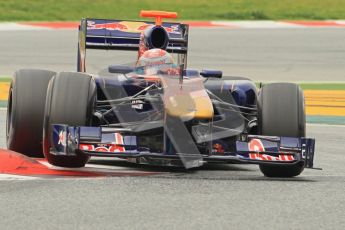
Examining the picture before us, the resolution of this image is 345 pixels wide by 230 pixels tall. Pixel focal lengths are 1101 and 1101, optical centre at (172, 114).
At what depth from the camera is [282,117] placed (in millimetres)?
8328

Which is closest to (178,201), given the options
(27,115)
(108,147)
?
(108,147)

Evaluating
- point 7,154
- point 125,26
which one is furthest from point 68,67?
point 7,154

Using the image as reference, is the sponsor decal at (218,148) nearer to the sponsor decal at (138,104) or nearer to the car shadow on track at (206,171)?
the car shadow on track at (206,171)

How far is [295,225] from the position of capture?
625 centimetres

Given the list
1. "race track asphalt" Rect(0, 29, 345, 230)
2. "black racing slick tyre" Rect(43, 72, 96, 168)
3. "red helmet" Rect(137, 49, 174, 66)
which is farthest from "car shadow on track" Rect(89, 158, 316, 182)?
"red helmet" Rect(137, 49, 174, 66)


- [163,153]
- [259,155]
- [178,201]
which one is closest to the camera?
[178,201]

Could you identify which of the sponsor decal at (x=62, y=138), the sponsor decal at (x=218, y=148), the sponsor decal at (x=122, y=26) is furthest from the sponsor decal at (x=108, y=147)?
the sponsor decal at (x=122, y=26)

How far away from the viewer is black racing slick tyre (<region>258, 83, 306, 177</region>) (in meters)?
8.28

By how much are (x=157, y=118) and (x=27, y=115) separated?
1226 millimetres

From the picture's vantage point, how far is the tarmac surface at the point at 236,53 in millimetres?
19094

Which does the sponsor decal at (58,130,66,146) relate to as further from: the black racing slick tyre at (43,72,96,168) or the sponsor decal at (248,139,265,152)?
the sponsor decal at (248,139,265,152)

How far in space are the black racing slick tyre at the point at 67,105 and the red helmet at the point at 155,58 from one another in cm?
128

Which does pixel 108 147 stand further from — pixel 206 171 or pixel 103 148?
pixel 206 171

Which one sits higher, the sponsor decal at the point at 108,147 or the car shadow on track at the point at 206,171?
the sponsor decal at the point at 108,147
